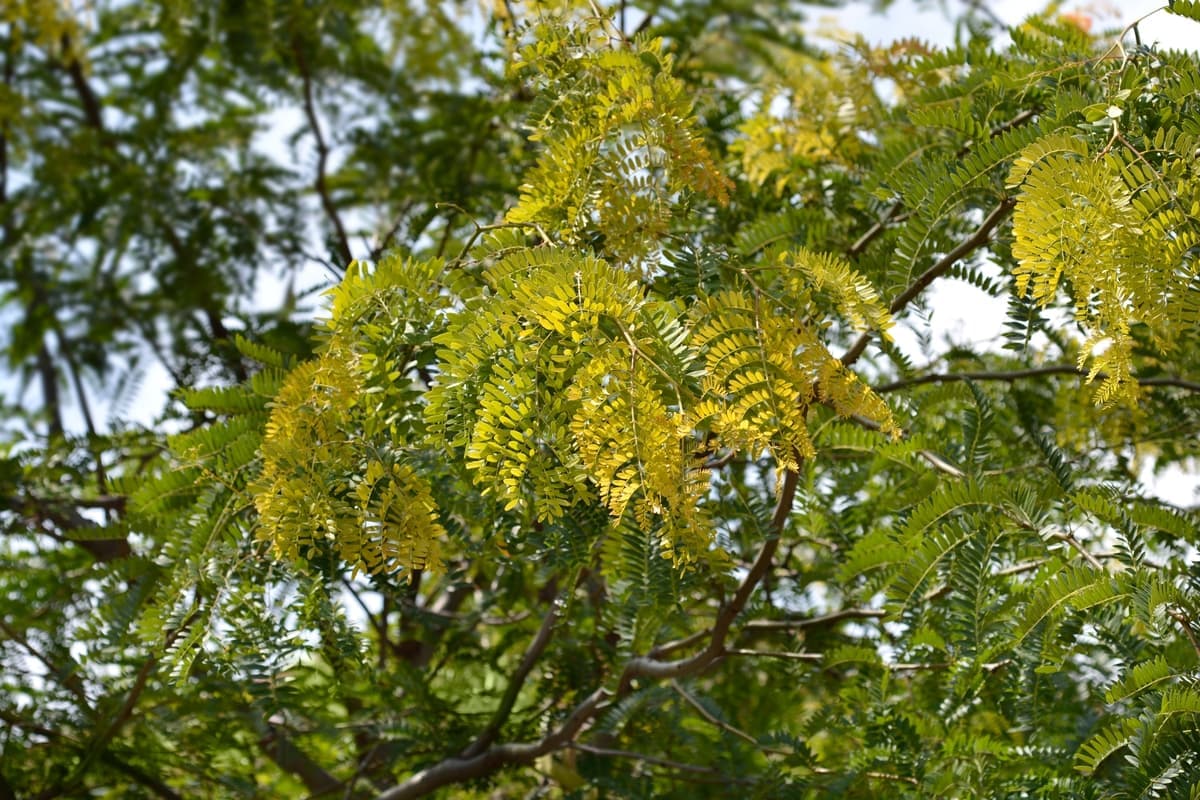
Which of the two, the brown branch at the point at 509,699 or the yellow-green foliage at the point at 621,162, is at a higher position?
the yellow-green foliage at the point at 621,162

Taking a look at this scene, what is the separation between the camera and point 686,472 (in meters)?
1.26

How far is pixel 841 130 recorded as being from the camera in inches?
108

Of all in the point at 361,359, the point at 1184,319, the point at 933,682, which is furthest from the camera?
the point at 933,682

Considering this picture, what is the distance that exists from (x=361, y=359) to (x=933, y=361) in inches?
60.0

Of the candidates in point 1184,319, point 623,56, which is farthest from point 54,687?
point 1184,319

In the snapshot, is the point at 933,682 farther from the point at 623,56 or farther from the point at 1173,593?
the point at 623,56

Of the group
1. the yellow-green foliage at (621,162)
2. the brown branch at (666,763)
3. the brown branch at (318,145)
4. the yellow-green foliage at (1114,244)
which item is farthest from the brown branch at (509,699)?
the brown branch at (318,145)

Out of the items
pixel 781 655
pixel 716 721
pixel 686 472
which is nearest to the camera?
pixel 686 472

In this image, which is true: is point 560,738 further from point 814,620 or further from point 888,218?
point 888,218

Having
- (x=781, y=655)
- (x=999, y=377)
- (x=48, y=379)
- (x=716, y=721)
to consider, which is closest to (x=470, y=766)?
(x=716, y=721)

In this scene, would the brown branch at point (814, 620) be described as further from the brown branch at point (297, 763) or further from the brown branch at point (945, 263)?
the brown branch at point (297, 763)

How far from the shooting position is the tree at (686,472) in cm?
133

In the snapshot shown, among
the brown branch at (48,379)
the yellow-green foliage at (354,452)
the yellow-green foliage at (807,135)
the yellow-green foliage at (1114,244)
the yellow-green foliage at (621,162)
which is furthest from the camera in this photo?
the brown branch at (48,379)

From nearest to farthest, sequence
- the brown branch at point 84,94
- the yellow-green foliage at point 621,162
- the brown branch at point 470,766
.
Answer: the yellow-green foliage at point 621,162 → the brown branch at point 470,766 → the brown branch at point 84,94
